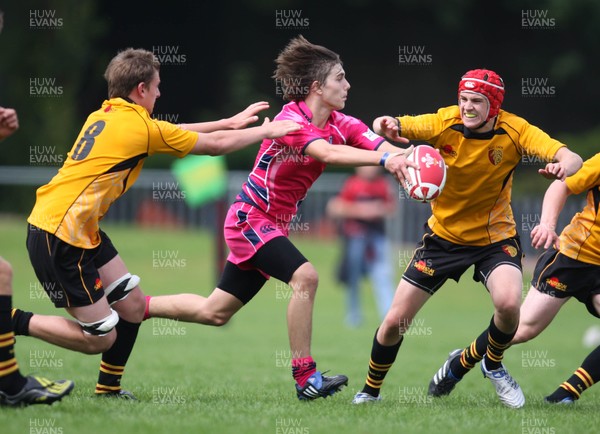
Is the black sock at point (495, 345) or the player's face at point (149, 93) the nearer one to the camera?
the player's face at point (149, 93)

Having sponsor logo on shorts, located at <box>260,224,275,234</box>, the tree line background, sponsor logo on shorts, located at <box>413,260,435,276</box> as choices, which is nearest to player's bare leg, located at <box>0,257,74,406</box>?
sponsor logo on shorts, located at <box>260,224,275,234</box>

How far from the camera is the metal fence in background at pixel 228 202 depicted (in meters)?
17.3

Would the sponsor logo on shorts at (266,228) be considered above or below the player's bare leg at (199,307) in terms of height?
above

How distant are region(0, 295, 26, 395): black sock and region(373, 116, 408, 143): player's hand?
2630 mm

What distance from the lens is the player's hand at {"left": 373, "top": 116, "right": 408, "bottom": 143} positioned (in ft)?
20.2

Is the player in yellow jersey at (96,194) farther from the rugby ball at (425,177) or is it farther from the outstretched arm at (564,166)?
the outstretched arm at (564,166)

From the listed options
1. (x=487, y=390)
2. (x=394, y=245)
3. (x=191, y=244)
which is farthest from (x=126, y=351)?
(x=191, y=244)

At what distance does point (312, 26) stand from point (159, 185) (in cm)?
1144

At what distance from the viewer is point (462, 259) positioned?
641cm

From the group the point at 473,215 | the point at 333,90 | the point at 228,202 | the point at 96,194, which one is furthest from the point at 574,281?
the point at 228,202

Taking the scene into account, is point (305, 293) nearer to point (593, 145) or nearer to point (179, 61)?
point (593, 145)

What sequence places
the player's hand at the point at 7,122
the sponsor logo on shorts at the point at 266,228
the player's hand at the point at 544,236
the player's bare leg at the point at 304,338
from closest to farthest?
the player's hand at the point at 7,122 → the player's hand at the point at 544,236 → the player's bare leg at the point at 304,338 → the sponsor logo on shorts at the point at 266,228

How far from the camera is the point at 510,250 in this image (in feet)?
20.9

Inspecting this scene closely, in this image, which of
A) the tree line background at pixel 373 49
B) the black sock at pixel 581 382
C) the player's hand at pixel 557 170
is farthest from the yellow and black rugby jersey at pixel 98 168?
the tree line background at pixel 373 49
